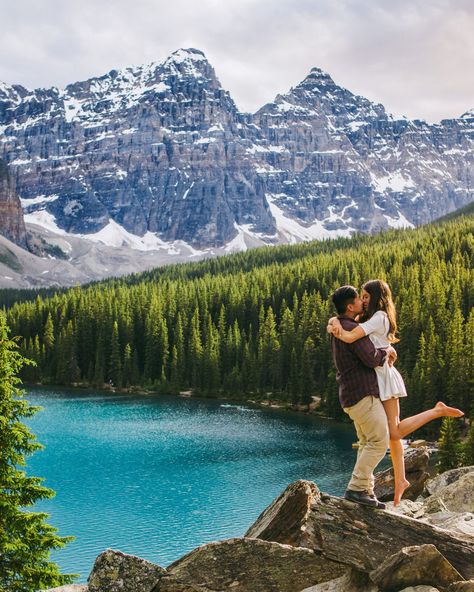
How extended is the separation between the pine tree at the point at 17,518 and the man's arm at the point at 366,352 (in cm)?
1138

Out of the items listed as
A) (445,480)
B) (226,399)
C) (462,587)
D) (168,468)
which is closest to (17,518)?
(462,587)

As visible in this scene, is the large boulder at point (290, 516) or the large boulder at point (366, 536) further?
the large boulder at point (290, 516)

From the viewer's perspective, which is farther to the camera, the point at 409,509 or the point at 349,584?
the point at 409,509

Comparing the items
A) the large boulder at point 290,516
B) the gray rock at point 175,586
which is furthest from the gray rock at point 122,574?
the large boulder at point 290,516

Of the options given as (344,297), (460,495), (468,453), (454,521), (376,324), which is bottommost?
(468,453)

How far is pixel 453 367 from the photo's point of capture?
79438 mm

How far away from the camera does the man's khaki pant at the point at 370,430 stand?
1325cm

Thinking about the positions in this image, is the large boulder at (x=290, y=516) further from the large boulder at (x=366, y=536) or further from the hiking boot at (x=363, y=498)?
the hiking boot at (x=363, y=498)

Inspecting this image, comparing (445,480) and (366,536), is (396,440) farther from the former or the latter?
(445,480)

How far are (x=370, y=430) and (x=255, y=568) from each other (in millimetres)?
3703

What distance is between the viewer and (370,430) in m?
13.4

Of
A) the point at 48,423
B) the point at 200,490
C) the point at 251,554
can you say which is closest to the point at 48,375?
the point at 48,423

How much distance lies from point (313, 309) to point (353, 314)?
4174 inches

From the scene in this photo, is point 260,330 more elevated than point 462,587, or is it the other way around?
point 260,330
